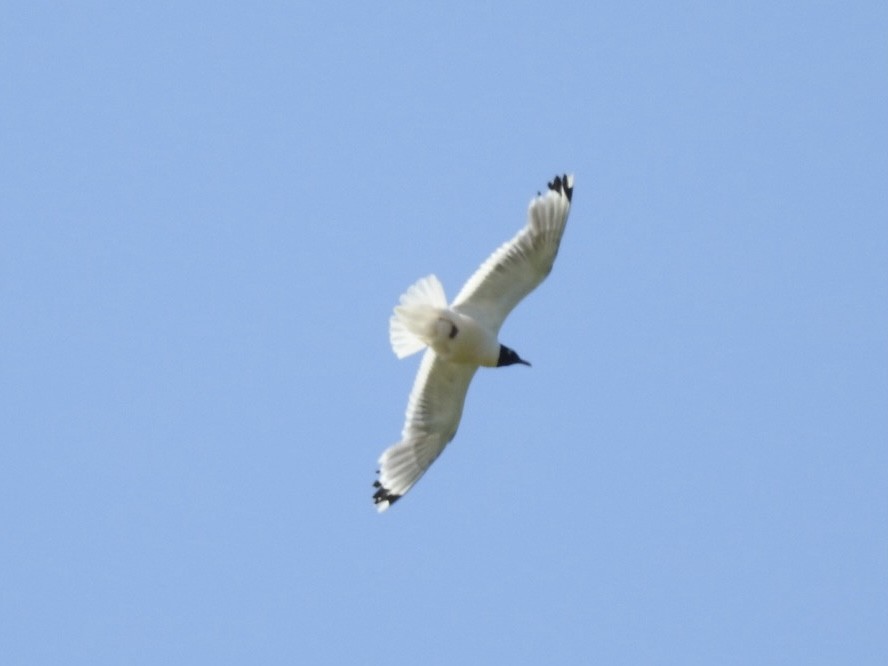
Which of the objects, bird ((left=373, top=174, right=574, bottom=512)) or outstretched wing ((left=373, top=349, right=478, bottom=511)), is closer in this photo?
bird ((left=373, top=174, right=574, bottom=512))

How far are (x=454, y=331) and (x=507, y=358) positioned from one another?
2.21ft

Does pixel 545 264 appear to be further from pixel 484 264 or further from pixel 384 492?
pixel 384 492

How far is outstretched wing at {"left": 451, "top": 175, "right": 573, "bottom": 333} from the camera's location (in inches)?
610

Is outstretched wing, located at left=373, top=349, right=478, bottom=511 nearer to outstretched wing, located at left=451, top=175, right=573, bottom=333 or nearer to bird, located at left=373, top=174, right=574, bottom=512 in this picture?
bird, located at left=373, top=174, right=574, bottom=512

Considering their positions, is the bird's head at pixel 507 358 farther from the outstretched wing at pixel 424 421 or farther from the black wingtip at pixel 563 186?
the black wingtip at pixel 563 186

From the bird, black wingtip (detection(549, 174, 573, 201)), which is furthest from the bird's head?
black wingtip (detection(549, 174, 573, 201))

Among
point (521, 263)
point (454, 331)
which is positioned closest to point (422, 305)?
point (454, 331)

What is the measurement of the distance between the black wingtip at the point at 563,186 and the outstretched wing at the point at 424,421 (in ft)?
5.26

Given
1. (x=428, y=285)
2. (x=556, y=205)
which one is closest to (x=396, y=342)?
(x=428, y=285)

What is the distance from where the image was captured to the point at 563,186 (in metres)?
15.6

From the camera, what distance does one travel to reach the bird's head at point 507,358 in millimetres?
16047

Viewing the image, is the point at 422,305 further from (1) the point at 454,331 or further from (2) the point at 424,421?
(2) the point at 424,421

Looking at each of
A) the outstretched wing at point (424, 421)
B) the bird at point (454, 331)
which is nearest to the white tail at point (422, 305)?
the bird at point (454, 331)

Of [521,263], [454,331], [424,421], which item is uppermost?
[521,263]
